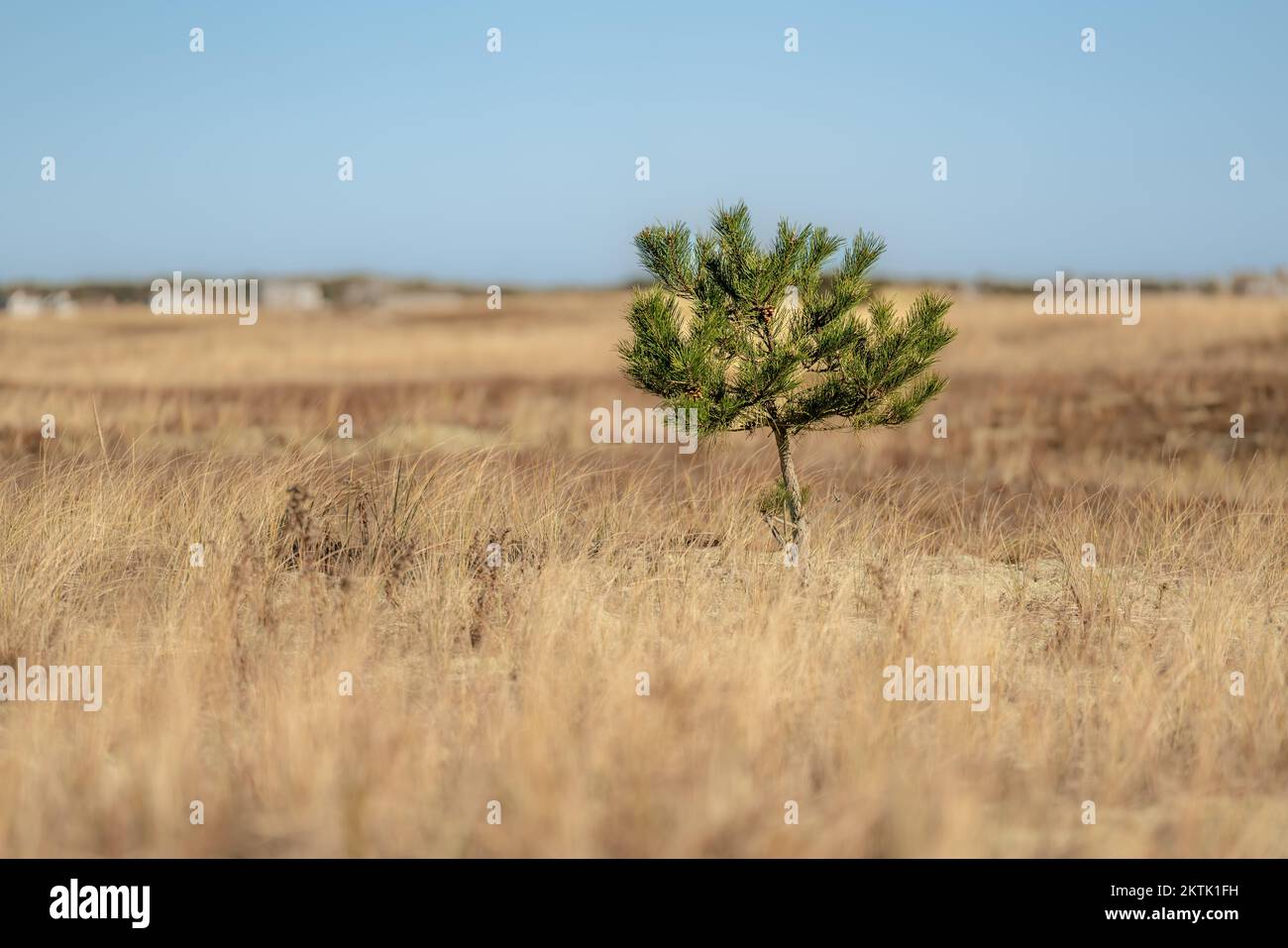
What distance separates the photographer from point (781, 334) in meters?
7.67

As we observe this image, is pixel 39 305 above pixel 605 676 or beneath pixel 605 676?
above

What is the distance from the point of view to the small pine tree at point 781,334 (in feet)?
23.8

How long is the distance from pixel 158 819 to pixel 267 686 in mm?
1143

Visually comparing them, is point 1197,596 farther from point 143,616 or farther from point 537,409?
point 537,409

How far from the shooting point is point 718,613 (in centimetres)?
663

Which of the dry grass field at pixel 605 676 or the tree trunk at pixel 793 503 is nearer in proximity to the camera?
the dry grass field at pixel 605 676

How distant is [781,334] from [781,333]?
6cm

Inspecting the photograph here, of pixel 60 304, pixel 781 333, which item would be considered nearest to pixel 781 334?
pixel 781 333

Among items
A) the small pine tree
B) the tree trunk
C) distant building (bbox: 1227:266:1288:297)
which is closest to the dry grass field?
the tree trunk

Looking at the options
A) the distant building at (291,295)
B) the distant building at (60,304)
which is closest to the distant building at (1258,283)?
the distant building at (291,295)

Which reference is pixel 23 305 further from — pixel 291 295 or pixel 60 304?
pixel 291 295

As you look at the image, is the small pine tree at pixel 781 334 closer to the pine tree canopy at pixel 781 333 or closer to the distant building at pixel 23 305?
the pine tree canopy at pixel 781 333
